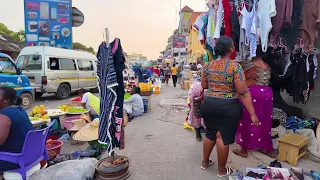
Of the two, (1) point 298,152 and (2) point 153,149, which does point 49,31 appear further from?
(1) point 298,152

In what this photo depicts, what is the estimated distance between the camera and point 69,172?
9.14 ft

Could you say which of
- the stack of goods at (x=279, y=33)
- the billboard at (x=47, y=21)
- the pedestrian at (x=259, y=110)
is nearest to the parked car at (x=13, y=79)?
the stack of goods at (x=279, y=33)

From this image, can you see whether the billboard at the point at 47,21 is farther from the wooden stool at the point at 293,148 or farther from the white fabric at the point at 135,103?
the wooden stool at the point at 293,148

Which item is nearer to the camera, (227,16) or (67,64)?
(227,16)

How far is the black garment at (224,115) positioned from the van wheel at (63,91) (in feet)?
30.1

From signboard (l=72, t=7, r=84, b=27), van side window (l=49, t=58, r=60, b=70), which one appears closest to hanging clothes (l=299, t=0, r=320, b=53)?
van side window (l=49, t=58, r=60, b=70)

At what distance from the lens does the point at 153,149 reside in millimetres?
4180

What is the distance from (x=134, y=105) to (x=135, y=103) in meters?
0.07

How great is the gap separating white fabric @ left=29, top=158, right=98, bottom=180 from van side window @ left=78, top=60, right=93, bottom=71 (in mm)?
9542

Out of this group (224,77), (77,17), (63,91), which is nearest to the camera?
(224,77)

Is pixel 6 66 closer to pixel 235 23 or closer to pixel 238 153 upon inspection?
pixel 235 23

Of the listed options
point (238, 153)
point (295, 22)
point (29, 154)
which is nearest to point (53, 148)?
point (29, 154)

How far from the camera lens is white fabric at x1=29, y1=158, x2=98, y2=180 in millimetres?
2725

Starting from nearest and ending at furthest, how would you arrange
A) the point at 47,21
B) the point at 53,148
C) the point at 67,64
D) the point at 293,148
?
the point at 293,148, the point at 53,148, the point at 67,64, the point at 47,21
